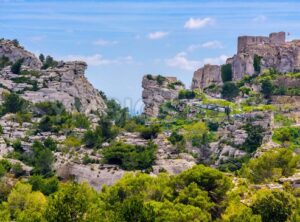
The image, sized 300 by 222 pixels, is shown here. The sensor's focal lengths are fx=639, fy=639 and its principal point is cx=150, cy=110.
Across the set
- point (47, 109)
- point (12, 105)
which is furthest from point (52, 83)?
point (12, 105)

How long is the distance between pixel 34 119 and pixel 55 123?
4.08 metres

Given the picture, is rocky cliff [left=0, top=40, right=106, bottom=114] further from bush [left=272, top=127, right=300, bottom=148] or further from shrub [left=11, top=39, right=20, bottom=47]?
bush [left=272, top=127, right=300, bottom=148]

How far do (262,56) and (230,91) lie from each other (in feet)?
37.7

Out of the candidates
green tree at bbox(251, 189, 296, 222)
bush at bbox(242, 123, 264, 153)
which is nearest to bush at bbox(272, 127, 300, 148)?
bush at bbox(242, 123, 264, 153)

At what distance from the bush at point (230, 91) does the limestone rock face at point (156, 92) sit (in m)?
8.49

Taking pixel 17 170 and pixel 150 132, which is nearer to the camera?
pixel 17 170

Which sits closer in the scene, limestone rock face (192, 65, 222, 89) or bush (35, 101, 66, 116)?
bush (35, 101, 66, 116)

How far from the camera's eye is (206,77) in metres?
116

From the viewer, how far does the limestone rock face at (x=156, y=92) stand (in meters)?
107

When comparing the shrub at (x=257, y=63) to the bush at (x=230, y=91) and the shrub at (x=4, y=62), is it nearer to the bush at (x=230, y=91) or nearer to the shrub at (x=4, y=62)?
the bush at (x=230, y=91)

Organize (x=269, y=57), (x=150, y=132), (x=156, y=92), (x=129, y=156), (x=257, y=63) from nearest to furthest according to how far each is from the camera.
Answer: (x=129, y=156) < (x=150, y=132) < (x=257, y=63) < (x=269, y=57) < (x=156, y=92)

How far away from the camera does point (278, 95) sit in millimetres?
97250

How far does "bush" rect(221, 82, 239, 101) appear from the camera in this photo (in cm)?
10056

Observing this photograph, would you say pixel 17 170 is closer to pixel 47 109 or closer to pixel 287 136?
pixel 47 109
